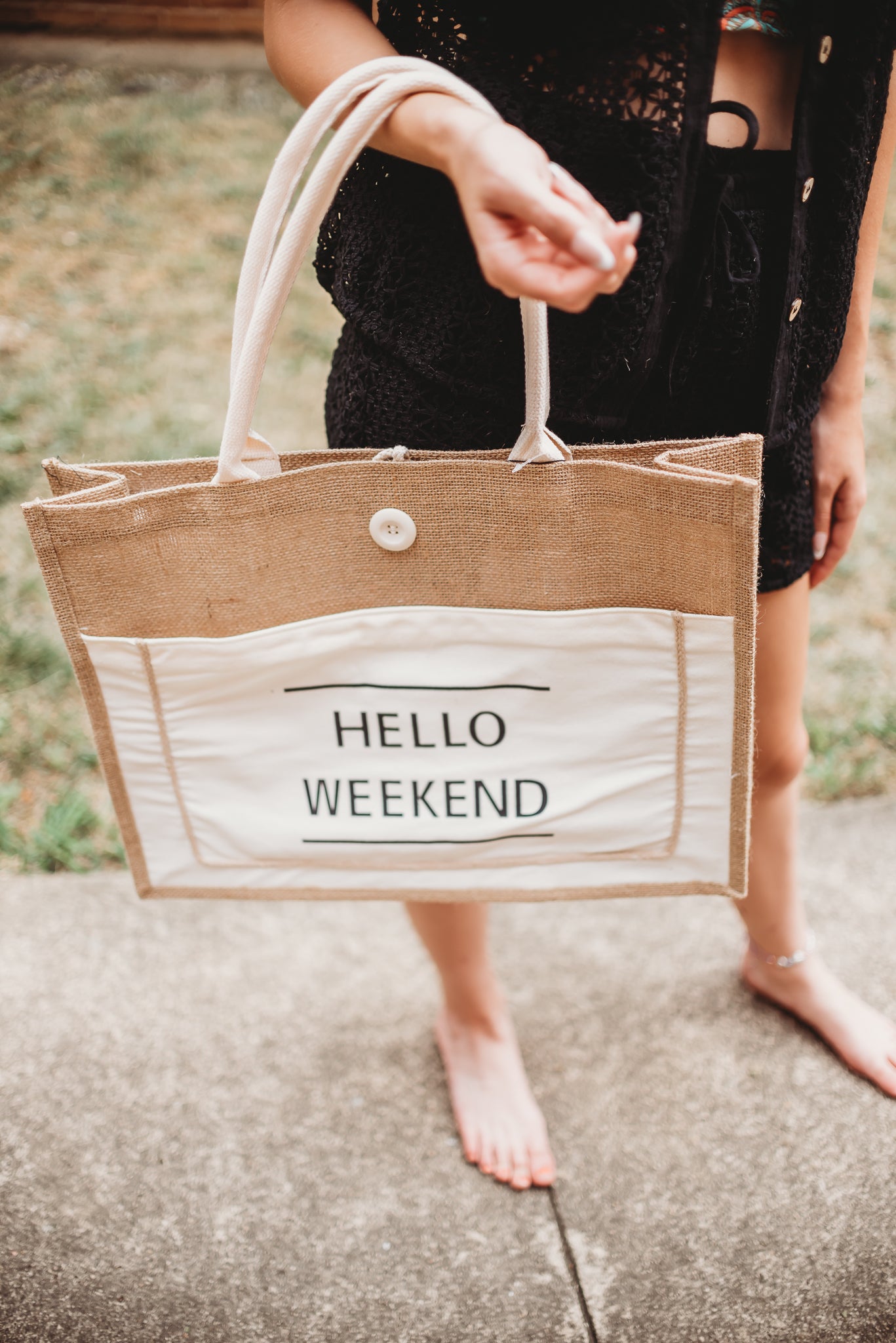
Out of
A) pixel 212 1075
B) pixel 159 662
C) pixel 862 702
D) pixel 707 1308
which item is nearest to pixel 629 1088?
pixel 707 1308

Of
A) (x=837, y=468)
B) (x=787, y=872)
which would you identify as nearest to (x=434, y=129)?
(x=837, y=468)

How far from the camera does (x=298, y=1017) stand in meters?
1.60

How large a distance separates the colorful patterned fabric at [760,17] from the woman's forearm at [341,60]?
307 millimetres

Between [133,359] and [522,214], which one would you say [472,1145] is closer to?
[522,214]

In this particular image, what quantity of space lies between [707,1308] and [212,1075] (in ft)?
2.53

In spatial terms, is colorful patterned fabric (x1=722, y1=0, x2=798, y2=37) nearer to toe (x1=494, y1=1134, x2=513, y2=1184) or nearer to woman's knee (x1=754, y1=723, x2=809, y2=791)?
woman's knee (x1=754, y1=723, x2=809, y2=791)

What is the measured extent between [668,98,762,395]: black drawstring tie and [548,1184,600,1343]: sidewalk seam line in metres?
1.13

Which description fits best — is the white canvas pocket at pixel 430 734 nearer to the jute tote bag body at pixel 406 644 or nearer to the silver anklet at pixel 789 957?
the jute tote bag body at pixel 406 644

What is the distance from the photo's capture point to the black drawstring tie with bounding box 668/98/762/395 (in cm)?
89

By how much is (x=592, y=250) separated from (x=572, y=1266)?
1.21 meters

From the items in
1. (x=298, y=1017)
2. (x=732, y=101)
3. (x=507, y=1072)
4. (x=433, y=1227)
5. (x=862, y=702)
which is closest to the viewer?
(x=732, y=101)

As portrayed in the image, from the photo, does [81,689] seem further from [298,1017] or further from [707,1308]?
[707,1308]

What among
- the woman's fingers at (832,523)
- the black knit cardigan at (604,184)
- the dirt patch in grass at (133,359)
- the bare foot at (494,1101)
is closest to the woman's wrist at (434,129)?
the black knit cardigan at (604,184)

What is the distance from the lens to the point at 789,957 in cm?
147
